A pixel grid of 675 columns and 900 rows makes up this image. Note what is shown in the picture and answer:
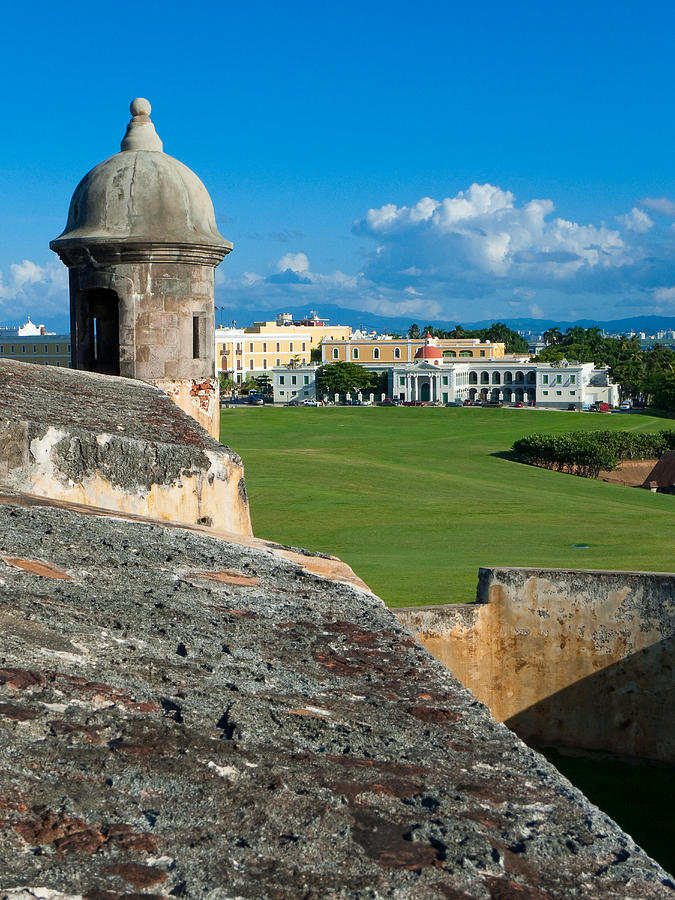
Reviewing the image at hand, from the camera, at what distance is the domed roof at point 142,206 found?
1470 cm

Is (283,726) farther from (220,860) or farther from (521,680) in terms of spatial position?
(521,680)

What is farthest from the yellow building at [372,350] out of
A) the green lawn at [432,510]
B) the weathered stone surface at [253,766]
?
the weathered stone surface at [253,766]

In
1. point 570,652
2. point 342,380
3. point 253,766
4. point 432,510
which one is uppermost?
point 342,380

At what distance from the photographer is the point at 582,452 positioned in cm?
5944

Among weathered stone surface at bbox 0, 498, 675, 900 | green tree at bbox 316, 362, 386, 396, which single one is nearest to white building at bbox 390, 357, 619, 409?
green tree at bbox 316, 362, 386, 396

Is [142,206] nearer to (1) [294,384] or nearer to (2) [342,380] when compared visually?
(2) [342,380]

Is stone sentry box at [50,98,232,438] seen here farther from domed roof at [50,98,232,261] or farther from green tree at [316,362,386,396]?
green tree at [316,362,386,396]

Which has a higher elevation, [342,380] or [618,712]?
[342,380]

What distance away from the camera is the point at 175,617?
557cm

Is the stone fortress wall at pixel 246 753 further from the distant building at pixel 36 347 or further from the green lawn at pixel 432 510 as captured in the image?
the distant building at pixel 36 347

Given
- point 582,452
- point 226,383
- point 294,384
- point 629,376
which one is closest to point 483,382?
point 629,376

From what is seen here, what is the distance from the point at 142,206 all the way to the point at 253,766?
1174 cm

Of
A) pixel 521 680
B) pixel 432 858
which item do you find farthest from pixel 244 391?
pixel 432 858

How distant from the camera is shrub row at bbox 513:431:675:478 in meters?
59.2
